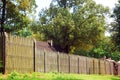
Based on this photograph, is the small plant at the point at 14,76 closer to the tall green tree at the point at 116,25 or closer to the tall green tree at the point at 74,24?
the tall green tree at the point at 116,25

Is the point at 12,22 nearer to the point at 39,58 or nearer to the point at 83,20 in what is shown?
the point at 39,58

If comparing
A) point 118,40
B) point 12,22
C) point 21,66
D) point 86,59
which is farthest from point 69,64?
point 118,40

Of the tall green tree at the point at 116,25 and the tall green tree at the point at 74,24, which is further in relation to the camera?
the tall green tree at the point at 74,24

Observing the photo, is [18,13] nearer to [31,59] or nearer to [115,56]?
[31,59]

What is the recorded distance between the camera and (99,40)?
75.6 m

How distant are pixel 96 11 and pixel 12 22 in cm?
3304

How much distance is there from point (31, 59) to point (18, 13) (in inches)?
604

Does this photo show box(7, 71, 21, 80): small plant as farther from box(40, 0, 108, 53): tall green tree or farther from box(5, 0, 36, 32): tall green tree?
box(40, 0, 108, 53): tall green tree

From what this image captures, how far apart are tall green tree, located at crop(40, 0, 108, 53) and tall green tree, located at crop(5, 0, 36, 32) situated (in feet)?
86.0

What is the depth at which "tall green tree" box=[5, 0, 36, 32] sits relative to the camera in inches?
1725

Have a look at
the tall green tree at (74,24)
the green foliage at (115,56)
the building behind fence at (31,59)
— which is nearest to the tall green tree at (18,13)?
the building behind fence at (31,59)

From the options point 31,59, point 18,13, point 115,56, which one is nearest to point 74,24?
point 18,13

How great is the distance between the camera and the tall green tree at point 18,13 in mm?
43812

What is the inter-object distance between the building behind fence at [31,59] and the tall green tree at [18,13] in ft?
26.2
